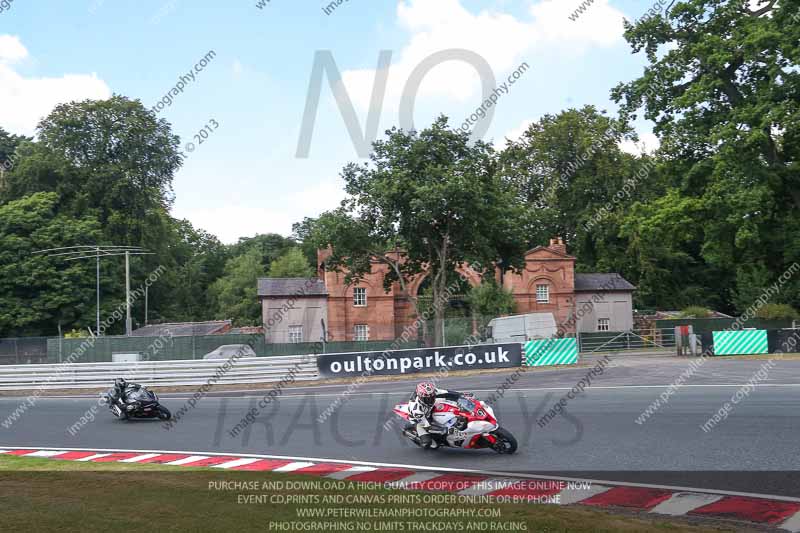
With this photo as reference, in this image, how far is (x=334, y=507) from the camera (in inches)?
361

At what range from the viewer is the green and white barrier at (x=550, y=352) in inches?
1446

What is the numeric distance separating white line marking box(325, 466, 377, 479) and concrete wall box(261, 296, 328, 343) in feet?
157

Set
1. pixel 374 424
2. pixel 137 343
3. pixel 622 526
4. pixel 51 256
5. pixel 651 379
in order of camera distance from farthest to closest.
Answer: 1. pixel 51 256
2. pixel 137 343
3. pixel 651 379
4. pixel 374 424
5. pixel 622 526

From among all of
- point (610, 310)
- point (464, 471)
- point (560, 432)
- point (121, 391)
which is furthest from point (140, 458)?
point (610, 310)

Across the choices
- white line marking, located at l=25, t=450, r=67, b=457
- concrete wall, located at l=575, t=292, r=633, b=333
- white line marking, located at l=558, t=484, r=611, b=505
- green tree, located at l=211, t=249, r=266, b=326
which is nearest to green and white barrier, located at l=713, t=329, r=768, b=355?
concrete wall, located at l=575, t=292, r=633, b=333

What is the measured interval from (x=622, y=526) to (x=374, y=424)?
9686 millimetres

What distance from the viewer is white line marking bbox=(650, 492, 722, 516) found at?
29.6 ft

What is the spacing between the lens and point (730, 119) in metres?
38.0

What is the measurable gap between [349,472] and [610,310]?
187 ft

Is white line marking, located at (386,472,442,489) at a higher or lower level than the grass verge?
lower

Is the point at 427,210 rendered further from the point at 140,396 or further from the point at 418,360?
the point at 140,396

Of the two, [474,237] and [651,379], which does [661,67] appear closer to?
[474,237]

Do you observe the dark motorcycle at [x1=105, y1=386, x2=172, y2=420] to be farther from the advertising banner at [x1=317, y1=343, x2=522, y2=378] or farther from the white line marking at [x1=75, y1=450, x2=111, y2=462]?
the advertising banner at [x1=317, y1=343, x2=522, y2=378]

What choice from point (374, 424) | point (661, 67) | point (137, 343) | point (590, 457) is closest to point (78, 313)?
point (137, 343)
